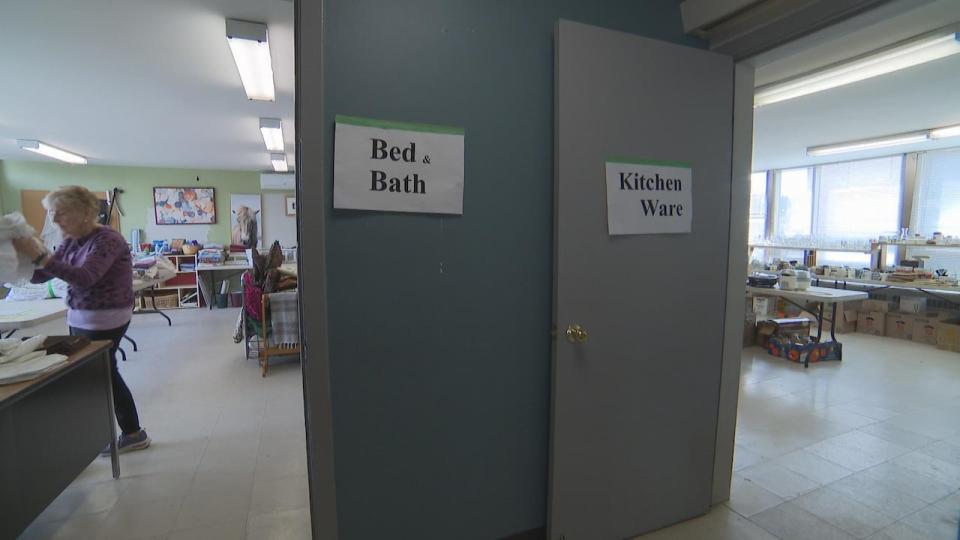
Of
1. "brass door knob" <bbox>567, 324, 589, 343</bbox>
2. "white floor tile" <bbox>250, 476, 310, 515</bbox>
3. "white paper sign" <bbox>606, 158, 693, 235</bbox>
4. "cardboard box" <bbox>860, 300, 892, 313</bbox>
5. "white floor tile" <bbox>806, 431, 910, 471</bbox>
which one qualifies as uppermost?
"white paper sign" <bbox>606, 158, 693, 235</bbox>

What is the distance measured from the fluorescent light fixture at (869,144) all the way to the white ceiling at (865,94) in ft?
0.31

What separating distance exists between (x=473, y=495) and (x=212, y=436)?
2211 millimetres

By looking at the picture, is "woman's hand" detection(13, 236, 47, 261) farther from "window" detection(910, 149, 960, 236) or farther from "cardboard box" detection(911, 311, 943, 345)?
"window" detection(910, 149, 960, 236)

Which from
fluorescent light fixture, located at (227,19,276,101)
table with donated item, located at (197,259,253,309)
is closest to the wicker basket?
table with donated item, located at (197,259,253,309)

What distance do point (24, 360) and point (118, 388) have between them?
3.12 feet

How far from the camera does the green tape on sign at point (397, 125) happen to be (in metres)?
1.37

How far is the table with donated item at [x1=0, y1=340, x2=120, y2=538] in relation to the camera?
1.59 meters

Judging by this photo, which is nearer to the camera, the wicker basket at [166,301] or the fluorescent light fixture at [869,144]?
the fluorescent light fixture at [869,144]

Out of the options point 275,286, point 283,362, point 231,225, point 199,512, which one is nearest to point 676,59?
point 199,512

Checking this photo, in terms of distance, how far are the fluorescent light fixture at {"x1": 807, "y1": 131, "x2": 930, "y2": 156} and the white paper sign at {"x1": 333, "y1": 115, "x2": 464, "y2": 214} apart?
636cm

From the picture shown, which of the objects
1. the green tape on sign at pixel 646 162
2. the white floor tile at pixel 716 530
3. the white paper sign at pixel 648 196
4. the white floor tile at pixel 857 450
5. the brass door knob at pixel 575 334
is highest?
the green tape on sign at pixel 646 162

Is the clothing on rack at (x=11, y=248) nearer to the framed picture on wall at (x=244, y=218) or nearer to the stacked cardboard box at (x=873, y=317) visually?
the framed picture on wall at (x=244, y=218)

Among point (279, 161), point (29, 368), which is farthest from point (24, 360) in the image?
point (279, 161)

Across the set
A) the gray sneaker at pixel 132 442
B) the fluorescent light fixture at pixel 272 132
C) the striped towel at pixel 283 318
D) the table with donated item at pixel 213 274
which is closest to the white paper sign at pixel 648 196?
the gray sneaker at pixel 132 442
